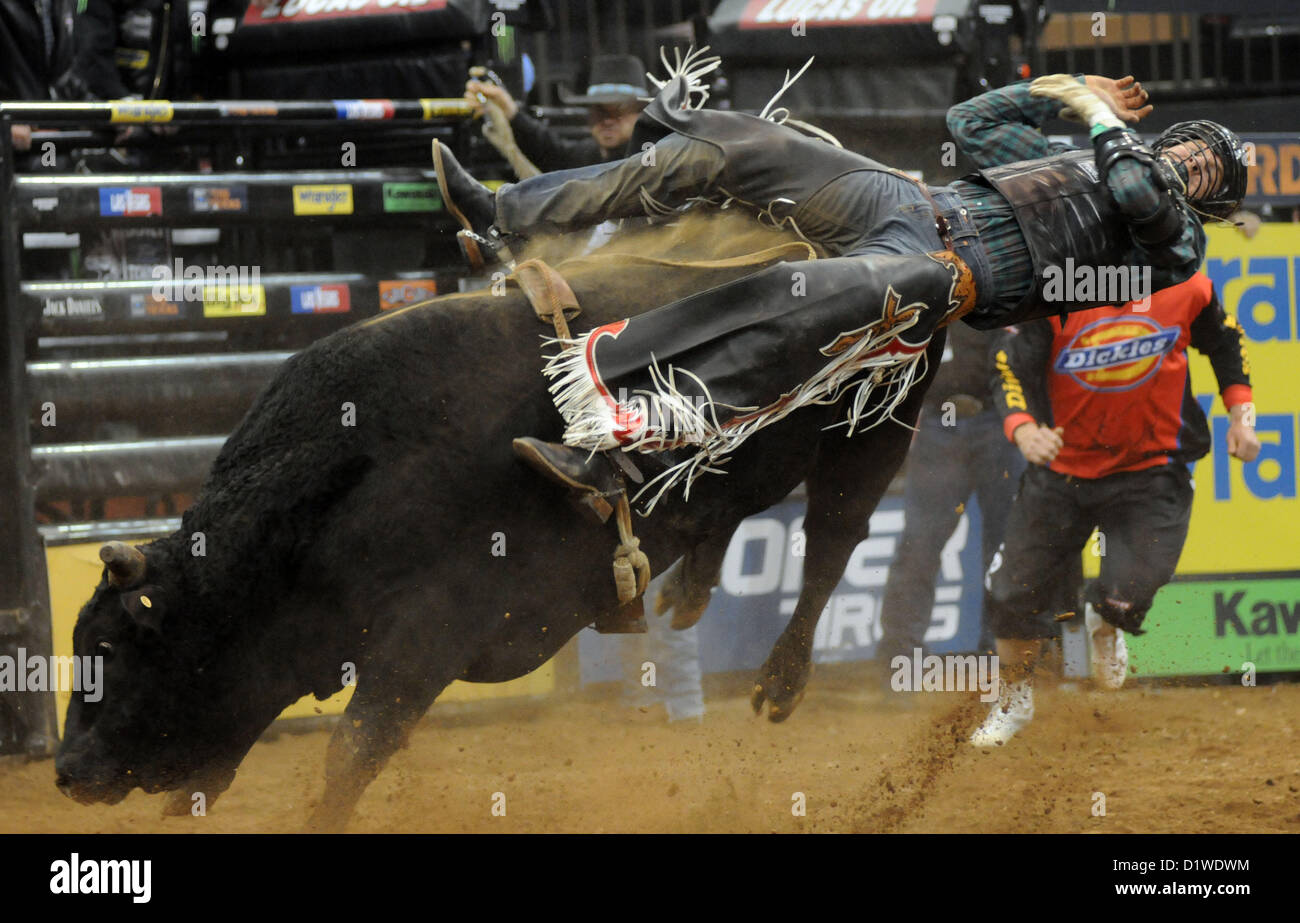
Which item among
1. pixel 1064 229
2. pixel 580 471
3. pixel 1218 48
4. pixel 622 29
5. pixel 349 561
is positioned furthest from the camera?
pixel 1218 48

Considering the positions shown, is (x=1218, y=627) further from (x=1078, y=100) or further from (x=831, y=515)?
(x=1078, y=100)

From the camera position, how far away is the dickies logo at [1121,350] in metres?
5.70

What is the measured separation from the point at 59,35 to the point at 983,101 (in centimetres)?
448

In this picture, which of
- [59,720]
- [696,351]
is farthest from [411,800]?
[696,351]

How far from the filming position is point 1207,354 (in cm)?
587

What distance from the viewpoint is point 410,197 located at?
20.4ft

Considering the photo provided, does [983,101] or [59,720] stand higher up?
[983,101]

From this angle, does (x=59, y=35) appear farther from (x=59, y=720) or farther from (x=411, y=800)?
(x=411, y=800)

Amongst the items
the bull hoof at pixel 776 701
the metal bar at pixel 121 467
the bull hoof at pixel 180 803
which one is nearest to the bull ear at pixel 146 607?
the bull hoof at pixel 180 803

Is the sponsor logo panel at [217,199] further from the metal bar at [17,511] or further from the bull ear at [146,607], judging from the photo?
the bull ear at [146,607]

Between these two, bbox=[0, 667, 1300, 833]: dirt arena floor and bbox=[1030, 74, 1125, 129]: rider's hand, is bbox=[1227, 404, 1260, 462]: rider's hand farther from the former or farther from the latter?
bbox=[1030, 74, 1125, 129]: rider's hand

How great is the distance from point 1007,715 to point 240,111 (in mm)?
4070

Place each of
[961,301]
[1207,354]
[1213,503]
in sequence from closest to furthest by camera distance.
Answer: [961,301], [1207,354], [1213,503]

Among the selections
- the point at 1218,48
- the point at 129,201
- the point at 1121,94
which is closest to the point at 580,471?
the point at 1121,94
